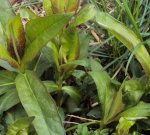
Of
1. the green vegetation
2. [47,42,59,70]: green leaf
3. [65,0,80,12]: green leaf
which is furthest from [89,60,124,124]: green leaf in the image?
[65,0,80,12]: green leaf

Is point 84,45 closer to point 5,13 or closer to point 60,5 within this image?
point 60,5

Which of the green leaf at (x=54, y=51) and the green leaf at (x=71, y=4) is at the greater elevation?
the green leaf at (x=71, y=4)

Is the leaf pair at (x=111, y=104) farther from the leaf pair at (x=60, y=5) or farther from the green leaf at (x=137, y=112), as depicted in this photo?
the leaf pair at (x=60, y=5)

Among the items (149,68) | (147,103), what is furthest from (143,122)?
(149,68)

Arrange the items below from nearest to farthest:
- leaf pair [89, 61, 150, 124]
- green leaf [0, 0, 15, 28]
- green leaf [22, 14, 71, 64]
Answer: green leaf [22, 14, 71, 64]
leaf pair [89, 61, 150, 124]
green leaf [0, 0, 15, 28]

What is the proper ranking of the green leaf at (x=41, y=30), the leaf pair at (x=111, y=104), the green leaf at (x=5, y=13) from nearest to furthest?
1. the green leaf at (x=41, y=30)
2. the leaf pair at (x=111, y=104)
3. the green leaf at (x=5, y=13)

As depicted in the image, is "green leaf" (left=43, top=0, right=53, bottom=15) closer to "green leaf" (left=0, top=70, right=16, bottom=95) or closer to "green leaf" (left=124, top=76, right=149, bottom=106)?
"green leaf" (left=0, top=70, right=16, bottom=95)

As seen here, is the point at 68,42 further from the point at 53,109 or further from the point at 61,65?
the point at 53,109

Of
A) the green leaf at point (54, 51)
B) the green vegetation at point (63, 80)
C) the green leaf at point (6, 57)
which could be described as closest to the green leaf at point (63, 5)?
the green vegetation at point (63, 80)
